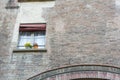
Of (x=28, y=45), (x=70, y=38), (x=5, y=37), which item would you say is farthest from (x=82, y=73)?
(x=5, y=37)

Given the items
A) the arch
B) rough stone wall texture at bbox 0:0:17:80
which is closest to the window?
rough stone wall texture at bbox 0:0:17:80

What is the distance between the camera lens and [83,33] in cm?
1298

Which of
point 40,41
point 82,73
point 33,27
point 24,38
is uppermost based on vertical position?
point 33,27

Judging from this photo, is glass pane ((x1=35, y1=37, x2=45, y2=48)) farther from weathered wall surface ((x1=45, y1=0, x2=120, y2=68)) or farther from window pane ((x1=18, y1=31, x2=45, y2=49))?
weathered wall surface ((x1=45, y1=0, x2=120, y2=68))

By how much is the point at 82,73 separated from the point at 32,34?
291 centimetres

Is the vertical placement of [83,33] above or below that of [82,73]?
above

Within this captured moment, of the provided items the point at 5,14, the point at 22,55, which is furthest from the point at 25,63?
the point at 5,14

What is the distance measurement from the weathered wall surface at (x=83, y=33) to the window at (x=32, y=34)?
322mm

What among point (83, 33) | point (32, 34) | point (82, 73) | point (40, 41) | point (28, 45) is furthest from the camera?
point (32, 34)

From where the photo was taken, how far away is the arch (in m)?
11.4

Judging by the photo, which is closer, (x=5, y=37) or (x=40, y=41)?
(x=5, y=37)

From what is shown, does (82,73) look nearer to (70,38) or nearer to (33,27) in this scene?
(70,38)

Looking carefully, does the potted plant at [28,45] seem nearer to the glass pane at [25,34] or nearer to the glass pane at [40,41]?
the glass pane at [40,41]

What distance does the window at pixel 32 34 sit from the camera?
13.2 meters
